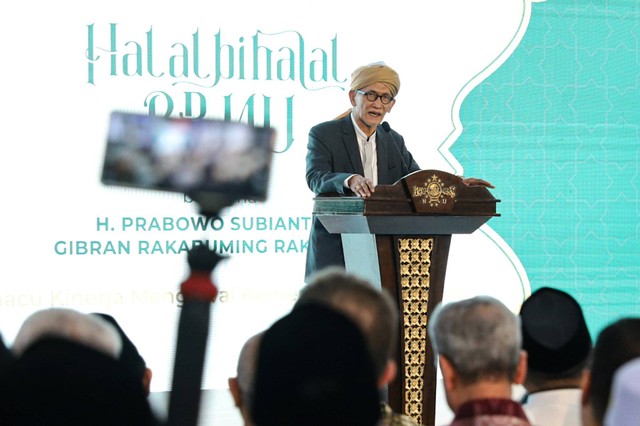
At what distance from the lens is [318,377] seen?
1037mm

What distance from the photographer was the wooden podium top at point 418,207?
3.22 meters

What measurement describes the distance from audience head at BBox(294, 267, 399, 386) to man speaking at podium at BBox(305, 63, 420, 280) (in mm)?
1826

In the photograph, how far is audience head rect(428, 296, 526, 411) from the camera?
5.65ft

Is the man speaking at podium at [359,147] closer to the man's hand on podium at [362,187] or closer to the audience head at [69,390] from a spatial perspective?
the man's hand on podium at [362,187]

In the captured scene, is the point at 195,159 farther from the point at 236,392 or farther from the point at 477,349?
the point at 477,349

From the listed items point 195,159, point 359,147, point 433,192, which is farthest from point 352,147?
point 195,159

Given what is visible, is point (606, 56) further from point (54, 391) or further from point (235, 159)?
point (54, 391)

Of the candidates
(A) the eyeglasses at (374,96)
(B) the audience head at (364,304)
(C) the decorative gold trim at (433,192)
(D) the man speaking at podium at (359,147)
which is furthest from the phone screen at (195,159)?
(A) the eyeglasses at (374,96)

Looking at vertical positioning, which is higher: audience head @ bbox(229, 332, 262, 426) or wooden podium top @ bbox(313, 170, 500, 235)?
wooden podium top @ bbox(313, 170, 500, 235)

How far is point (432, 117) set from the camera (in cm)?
550

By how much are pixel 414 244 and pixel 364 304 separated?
171 centimetres

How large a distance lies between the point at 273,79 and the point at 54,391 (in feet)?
14.3

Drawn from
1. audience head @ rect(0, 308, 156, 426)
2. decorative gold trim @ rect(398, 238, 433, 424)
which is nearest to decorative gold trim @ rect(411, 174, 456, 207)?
decorative gold trim @ rect(398, 238, 433, 424)

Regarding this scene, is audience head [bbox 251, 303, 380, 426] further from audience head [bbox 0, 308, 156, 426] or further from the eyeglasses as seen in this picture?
the eyeglasses
